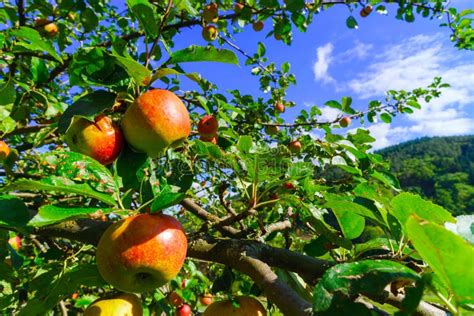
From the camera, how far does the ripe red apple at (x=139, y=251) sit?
2.80 feet

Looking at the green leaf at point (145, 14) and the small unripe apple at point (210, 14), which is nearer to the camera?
the green leaf at point (145, 14)

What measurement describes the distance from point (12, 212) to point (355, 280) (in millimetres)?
745

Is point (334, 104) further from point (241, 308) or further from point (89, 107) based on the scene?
point (89, 107)

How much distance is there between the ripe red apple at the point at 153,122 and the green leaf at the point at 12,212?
324 millimetres

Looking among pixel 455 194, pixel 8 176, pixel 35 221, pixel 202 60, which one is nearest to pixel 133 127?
pixel 202 60

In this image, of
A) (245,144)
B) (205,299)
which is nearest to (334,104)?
(205,299)

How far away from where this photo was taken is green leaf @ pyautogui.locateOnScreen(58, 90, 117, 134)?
972mm

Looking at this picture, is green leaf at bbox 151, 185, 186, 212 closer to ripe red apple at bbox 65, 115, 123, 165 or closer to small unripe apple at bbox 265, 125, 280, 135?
ripe red apple at bbox 65, 115, 123, 165

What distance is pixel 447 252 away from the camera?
0.51m

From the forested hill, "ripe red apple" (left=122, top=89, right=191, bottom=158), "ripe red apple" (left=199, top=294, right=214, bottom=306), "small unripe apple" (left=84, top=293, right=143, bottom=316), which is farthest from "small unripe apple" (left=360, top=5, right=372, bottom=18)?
the forested hill

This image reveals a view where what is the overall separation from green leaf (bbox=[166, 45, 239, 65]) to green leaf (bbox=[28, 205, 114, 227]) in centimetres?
50

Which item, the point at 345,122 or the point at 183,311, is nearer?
the point at 183,311

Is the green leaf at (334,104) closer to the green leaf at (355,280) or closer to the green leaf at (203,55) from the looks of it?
the green leaf at (203,55)

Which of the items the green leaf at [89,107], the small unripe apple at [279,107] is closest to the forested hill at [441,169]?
the small unripe apple at [279,107]
